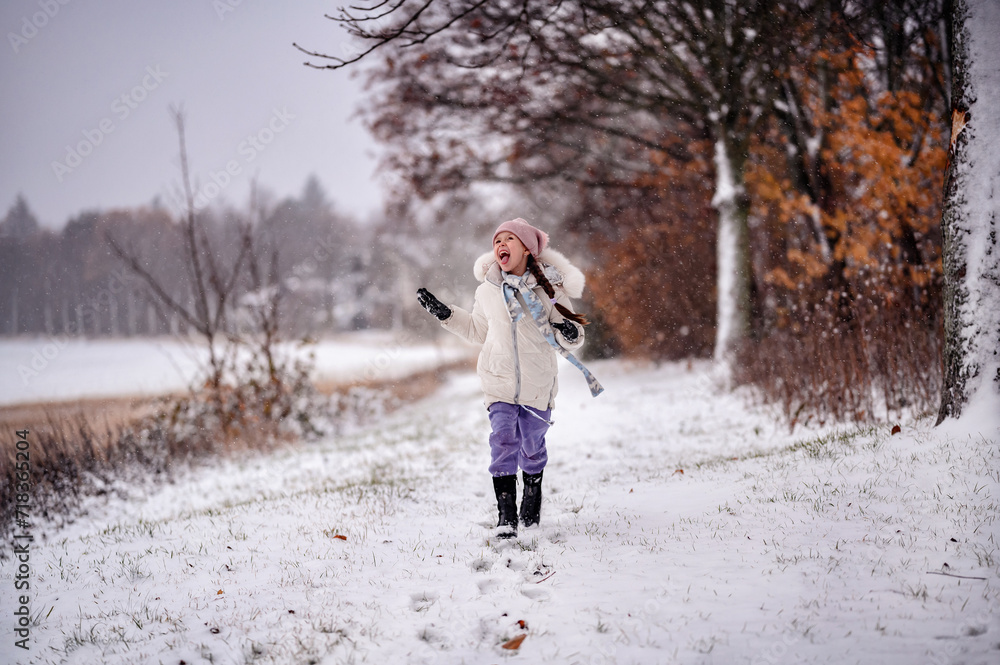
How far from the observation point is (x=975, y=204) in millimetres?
3713

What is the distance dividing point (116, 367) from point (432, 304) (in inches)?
826

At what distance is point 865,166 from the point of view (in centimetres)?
687

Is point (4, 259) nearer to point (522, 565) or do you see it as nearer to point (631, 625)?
point (522, 565)

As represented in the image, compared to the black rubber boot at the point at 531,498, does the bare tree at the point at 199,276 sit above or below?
above

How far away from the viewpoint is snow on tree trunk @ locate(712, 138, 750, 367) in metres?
9.29

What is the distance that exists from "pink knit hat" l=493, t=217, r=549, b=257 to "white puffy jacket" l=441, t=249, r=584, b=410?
105 millimetres

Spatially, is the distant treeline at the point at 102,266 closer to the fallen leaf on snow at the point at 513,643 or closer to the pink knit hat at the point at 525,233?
the pink knit hat at the point at 525,233

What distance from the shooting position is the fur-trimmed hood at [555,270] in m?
3.57

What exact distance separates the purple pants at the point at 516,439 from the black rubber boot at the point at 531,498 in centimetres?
5

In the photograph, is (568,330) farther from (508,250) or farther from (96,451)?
(96,451)

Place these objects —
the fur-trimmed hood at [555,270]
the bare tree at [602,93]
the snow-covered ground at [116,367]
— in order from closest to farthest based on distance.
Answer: the fur-trimmed hood at [555,270]
the bare tree at [602,93]
the snow-covered ground at [116,367]

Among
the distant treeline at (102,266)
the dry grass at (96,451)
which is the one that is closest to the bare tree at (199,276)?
the distant treeline at (102,266)

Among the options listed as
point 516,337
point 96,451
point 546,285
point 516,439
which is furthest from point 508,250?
point 96,451

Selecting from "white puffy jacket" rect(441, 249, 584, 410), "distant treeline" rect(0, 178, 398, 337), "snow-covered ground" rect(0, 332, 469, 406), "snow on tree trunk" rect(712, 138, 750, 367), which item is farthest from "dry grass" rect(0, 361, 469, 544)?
"snow on tree trunk" rect(712, 138, 750, 367)
